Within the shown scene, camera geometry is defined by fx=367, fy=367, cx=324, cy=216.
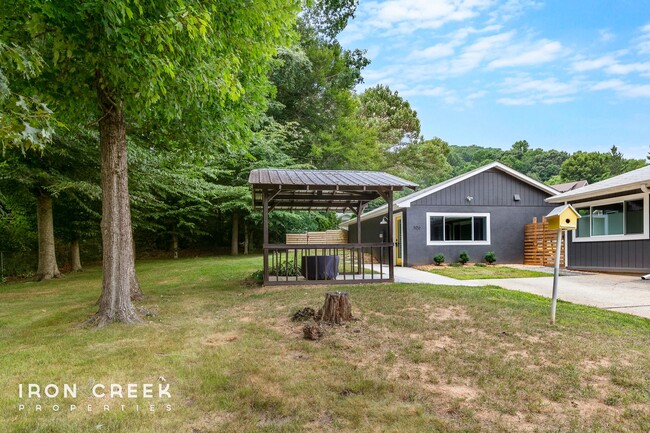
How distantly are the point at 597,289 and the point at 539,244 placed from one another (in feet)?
21.7

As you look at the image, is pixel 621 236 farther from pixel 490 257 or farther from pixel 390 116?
pixel 390 116

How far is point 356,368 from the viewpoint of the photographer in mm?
3350

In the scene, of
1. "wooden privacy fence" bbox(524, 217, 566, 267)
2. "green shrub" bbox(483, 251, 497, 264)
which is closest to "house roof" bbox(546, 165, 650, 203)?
"wooden privacy fence" bbox(524, 217, 566, 267)

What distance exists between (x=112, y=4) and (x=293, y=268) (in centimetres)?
700

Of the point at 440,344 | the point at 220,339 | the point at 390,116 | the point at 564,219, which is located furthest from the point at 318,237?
the point at 440,344

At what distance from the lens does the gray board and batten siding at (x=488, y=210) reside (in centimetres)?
1377

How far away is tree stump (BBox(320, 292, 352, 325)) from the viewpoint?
4848 millimetres

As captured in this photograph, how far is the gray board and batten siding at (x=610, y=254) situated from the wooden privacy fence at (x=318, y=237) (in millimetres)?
10270

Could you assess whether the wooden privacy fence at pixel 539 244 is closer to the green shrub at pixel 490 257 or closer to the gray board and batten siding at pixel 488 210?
the gray board and batten siding at pixel 488 210

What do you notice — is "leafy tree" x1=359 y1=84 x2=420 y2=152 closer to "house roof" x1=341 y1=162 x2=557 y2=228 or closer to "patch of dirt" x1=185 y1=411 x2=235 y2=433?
"house roof" x1=341 y1=162 x2=557 y2=228

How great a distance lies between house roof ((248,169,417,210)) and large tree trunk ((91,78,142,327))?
9.29ft

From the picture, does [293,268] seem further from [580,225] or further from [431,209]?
[580,225]

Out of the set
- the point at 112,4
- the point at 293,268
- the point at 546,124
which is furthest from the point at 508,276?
the point at 546,124

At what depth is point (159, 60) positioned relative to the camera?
3984 mm
